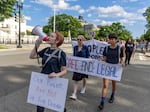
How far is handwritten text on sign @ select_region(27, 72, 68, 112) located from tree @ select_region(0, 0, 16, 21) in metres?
33.1

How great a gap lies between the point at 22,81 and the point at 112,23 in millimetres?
119117

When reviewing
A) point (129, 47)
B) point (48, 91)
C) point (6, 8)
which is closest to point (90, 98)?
point (48, 91)

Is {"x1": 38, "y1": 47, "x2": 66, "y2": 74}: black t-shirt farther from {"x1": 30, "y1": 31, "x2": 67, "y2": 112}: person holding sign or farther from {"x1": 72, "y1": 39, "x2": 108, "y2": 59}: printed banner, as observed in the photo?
{"x1": 72, "y1": 39, "x2": 108, "y2": 59}: printed banner

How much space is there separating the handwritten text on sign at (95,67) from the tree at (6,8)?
30.5 metres

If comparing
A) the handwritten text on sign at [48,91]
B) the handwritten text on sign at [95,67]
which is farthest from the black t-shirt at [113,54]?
the handwritten text on sign at [48,91]

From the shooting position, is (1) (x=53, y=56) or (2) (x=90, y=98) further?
(2) (x=90, y=98)

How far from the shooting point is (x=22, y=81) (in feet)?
31.1

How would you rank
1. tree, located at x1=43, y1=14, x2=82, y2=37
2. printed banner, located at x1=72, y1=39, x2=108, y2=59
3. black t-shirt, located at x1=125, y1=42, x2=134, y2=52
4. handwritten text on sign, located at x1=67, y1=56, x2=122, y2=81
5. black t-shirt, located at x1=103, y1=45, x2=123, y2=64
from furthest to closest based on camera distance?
tree, located at x1=43, y1=14, x2=82, y2=37 < black t-shirt, located at x1=125, y1=42, x2=134, y2=52 < printed banner, located at x1=72, y1=39, x2=108, y2=59 < handwritten text on sign, located at x1=67, y1=56, x2=122, y2=81 < black t-shirt, located at x1=103, y1=45, x2=123, y2=64

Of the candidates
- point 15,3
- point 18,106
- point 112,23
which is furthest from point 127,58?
point 112,23

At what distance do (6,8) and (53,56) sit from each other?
34.0 meters

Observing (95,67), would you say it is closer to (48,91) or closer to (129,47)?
(48,91)

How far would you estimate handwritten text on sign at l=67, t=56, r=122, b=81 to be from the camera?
21.7ft

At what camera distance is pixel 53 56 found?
4.37 metres

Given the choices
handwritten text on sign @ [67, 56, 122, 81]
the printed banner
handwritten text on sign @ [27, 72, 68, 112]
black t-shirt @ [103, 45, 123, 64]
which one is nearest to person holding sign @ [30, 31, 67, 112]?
handwritten text on sign @ [27, 72, 68, 112]
